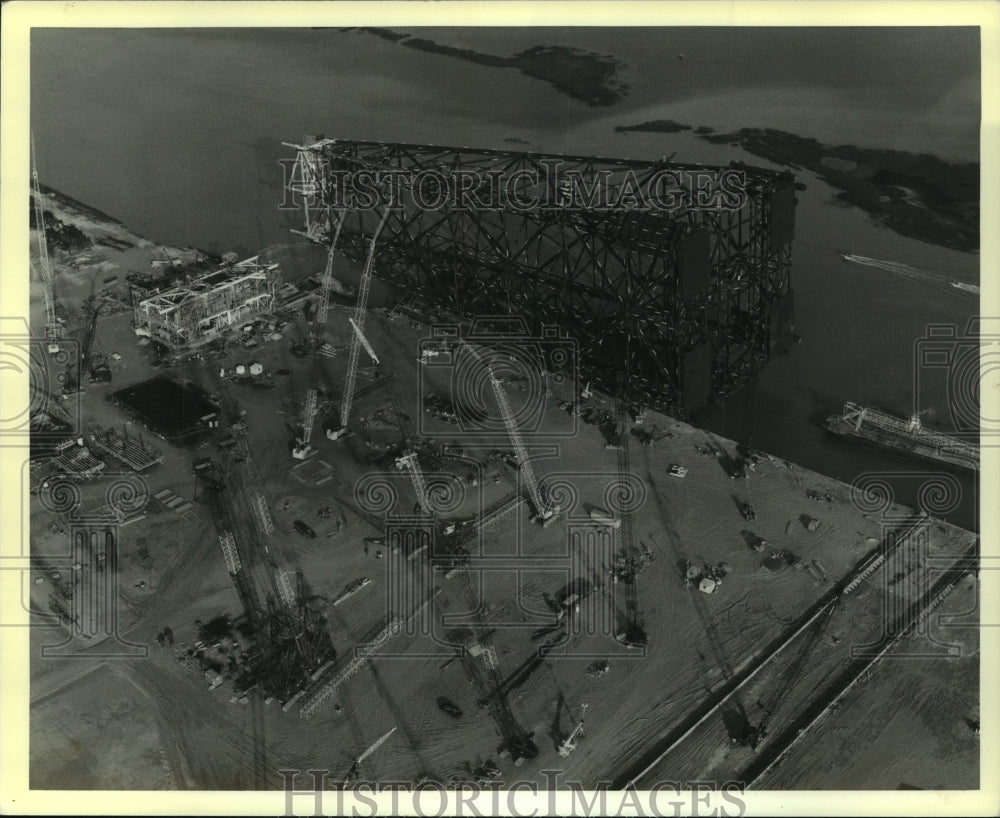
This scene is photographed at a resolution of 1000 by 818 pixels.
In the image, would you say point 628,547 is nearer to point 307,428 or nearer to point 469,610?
point 469,610

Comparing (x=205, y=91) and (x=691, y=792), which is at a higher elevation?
(x=205, y=91)

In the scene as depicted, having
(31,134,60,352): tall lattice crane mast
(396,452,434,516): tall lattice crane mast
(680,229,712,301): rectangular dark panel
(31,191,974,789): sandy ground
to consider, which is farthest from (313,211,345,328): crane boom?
(680,229,712,301): rectangular dark panel

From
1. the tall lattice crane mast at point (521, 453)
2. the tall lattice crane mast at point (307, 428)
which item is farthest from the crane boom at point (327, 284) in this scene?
the tall lattice crane mast at point (521, 453)

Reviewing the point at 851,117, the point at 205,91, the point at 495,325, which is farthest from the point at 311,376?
the point at 851,117

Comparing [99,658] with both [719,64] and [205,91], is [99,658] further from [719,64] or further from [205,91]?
[719,64]

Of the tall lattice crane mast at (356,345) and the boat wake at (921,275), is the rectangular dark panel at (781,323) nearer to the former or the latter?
the boat wake at (921,275)

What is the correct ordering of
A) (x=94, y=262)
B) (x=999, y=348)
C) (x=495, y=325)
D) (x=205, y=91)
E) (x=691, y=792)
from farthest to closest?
(x=205, y=91)
(x=94, y=262)
(x=495, y=325)
(x=999, y=348)
(x=691, y=792)

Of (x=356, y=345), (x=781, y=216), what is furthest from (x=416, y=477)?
(x=781, y=216)
